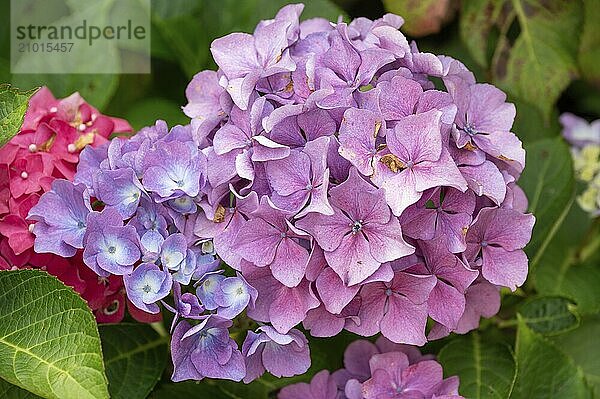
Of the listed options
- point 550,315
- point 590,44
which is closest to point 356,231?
point 550,315

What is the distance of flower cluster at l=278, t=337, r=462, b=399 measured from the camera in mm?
1008

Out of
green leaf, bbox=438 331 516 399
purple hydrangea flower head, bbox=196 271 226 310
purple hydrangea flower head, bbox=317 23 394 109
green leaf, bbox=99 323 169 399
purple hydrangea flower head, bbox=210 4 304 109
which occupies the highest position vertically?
purple hydrangea flower head, bbox=317 23 394 109

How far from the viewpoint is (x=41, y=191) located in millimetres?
1009

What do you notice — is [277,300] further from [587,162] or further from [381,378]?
[587,162]

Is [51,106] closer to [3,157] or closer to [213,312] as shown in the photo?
[3,157]

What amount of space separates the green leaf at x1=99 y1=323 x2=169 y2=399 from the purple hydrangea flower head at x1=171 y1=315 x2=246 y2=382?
0.18m

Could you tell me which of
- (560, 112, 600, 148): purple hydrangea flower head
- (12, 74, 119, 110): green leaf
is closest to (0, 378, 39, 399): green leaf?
(12, 74, 119, 110): green leaf

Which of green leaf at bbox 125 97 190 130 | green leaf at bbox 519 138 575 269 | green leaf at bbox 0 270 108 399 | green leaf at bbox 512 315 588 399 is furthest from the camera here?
green leaf at bbox 125 97 190 130

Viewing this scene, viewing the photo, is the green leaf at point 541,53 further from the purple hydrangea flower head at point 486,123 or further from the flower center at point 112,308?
the flower center at point 112,308

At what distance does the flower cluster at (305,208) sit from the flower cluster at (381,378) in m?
0.08

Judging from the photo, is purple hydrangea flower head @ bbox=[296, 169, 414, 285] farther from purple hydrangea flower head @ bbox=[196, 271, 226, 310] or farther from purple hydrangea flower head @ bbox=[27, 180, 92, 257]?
purple hydrangea flower head @ bbox=[27, 180, 92, 257]

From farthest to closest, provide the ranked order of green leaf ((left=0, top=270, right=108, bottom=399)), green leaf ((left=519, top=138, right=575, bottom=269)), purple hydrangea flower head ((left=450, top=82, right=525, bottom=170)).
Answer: green leaf ((left=519, top=138, right=575, bottom=269)) < purple hydrangea flower head ((left=450, top=82, right=525, bottom=170)) < green leaf ((left=0, top=270, right=108, bottom=399))

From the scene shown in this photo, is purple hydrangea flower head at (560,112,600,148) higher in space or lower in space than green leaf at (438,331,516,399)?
higher

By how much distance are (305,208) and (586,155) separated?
80 cm
